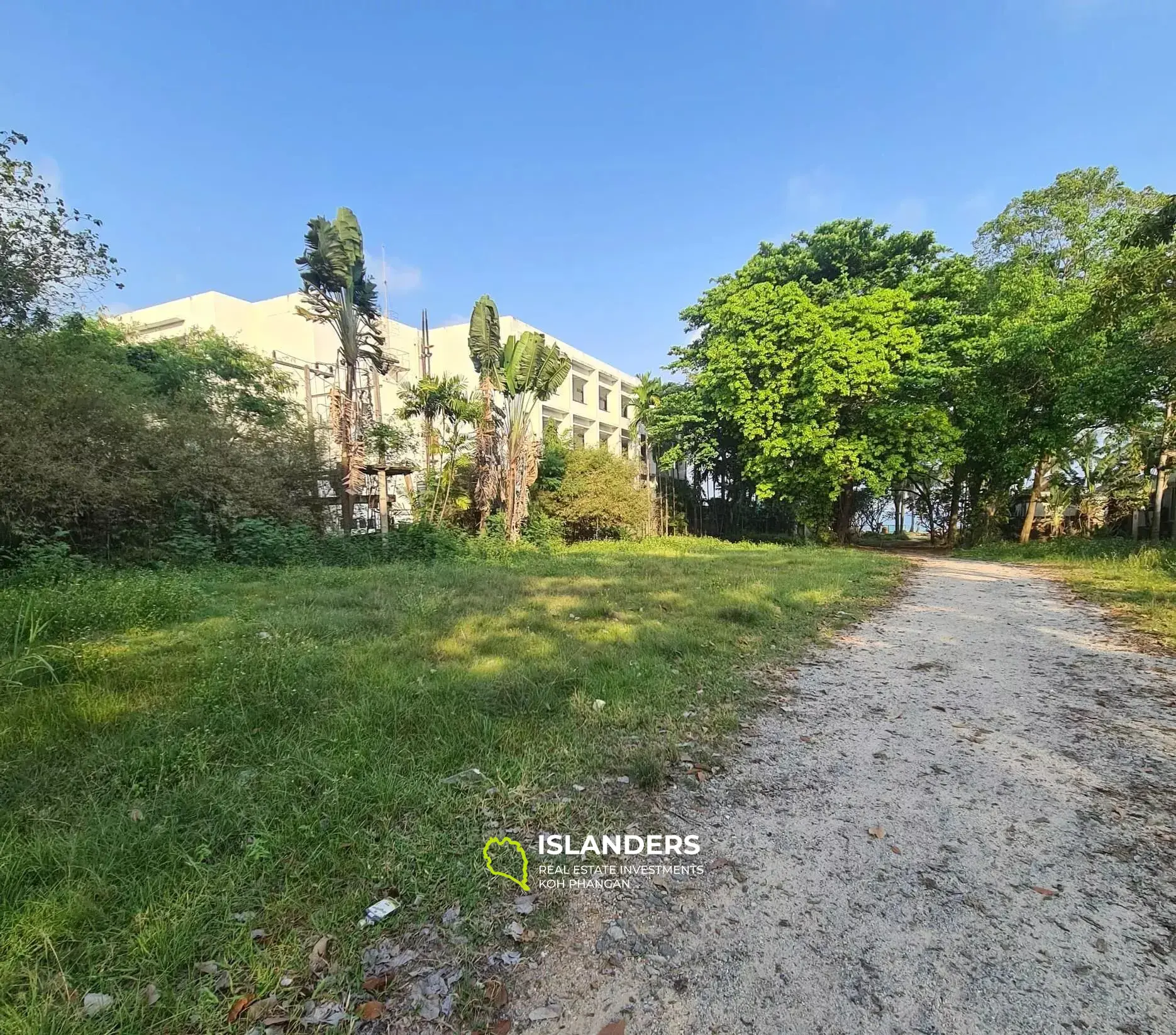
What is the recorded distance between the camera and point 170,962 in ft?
5.44

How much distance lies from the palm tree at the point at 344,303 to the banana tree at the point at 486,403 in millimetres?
2723

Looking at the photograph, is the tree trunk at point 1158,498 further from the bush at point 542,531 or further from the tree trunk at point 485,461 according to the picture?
the tree trunk at point 485,461

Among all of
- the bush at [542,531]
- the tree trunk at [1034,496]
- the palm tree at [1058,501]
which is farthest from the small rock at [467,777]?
the palm tree at [1058,501]

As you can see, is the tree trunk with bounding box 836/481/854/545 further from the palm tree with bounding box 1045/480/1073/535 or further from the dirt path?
the dirt path

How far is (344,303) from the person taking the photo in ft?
39.7

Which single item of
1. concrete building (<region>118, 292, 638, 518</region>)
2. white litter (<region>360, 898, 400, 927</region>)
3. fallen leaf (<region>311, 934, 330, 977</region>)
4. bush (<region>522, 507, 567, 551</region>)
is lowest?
fallen leaf (<region>311, 934, 330, 977</region>)

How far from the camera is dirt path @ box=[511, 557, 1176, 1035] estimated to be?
5.12 feet

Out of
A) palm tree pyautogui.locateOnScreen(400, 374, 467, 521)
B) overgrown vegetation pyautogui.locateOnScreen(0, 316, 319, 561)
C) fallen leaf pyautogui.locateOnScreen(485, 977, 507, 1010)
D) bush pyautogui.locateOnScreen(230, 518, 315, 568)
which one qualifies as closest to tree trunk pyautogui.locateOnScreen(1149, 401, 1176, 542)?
fallen leaf pyautogui.locateOnScreen(485, 977, 507, 1010)

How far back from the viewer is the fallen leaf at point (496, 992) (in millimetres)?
1598

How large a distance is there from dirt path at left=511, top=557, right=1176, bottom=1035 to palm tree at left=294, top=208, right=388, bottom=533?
430 inches

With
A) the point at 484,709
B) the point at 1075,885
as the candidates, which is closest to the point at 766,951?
the point at 1075,885

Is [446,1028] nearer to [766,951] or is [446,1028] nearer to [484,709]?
[766,951]

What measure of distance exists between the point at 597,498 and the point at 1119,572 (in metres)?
12.9

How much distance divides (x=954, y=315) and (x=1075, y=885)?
18.6 m
